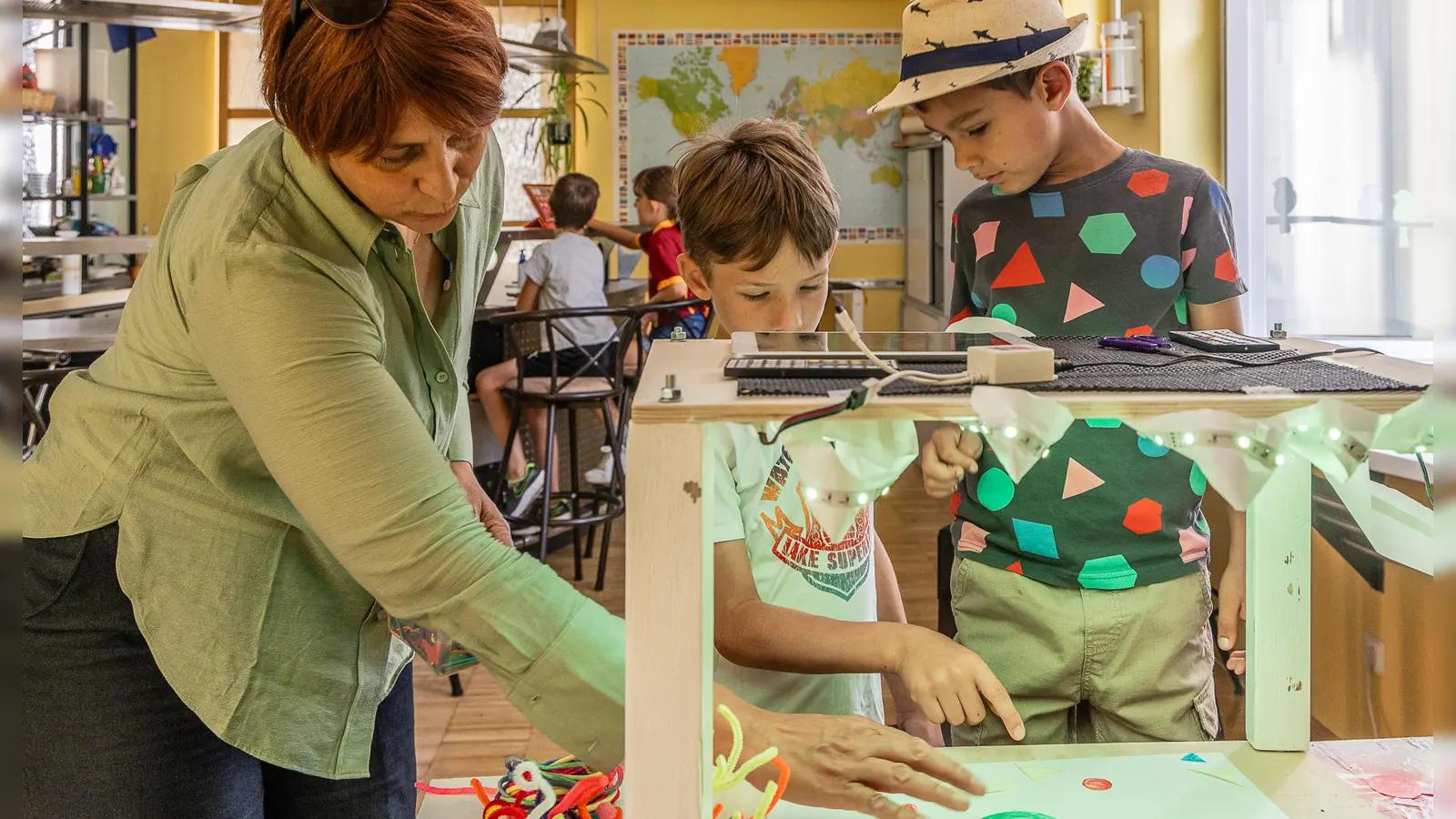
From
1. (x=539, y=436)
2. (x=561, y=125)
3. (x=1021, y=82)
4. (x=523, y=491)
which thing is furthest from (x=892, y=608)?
(x=561, y=125)

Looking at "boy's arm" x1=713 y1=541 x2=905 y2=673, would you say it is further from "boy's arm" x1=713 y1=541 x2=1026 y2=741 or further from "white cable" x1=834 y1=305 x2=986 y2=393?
"white cable" x1=834 y1=305 x2=986 y2=393

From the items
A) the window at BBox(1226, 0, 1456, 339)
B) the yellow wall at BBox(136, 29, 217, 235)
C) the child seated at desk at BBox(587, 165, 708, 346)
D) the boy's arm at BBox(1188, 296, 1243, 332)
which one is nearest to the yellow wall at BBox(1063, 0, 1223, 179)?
the window at BBox(1226, 0, 1456, 339)

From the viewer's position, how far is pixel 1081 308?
51.5 inches

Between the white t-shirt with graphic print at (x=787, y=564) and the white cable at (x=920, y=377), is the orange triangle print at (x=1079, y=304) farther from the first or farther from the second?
the white cable at (x=920, y=377)

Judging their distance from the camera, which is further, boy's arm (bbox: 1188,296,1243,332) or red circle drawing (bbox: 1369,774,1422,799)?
boy's arm (bbox: 1188,296,1243,332)

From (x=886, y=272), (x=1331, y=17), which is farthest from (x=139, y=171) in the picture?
(x=1331, y=17)

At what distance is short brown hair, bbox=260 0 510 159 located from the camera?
0.76 meters

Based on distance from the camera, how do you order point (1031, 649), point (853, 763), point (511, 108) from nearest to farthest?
point (853, 763) < point (1031, 649) < point (511, 108)

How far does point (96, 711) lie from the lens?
880 mm

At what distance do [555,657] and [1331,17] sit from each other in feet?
8.13

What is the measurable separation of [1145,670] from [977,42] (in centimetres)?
69

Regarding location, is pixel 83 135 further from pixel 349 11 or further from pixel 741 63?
pixel 349 11

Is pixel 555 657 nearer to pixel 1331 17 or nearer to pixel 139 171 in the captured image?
pixel 1331 17

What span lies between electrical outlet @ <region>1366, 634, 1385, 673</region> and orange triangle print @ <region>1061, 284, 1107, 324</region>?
44.9 inches
